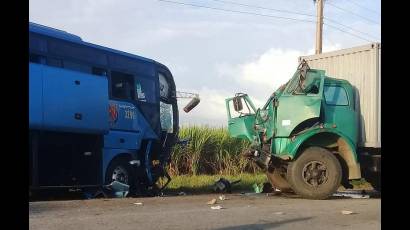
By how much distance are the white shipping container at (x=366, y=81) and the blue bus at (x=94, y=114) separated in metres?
4.69

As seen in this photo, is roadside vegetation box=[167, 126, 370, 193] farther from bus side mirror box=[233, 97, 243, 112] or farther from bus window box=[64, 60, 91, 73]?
bus window box=[64, 60, 91, 73]

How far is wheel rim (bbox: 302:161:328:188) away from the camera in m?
12.2

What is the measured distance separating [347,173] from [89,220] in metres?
6.33

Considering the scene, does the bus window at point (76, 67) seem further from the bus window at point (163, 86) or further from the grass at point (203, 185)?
the grass at point (203, 185)

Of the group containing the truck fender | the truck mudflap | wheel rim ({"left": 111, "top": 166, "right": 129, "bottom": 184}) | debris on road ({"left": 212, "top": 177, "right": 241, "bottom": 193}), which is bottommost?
debris on road ({"left": 212, "top": 177, "right": 241, "bottom": 193})

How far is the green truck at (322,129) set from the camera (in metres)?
12.2

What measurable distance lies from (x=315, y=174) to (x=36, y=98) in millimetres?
5860

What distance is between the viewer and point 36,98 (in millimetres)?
11195

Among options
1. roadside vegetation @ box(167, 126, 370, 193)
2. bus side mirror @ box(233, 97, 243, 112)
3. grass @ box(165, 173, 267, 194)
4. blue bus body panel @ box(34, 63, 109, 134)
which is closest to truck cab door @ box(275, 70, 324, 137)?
bus side mirror @ box(233, 97, 243, 112)

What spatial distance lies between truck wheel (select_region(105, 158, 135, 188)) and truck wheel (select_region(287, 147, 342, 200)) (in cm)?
386

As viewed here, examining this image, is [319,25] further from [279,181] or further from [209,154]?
[279,181]

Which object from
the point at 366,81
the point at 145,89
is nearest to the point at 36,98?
the point at 145,89

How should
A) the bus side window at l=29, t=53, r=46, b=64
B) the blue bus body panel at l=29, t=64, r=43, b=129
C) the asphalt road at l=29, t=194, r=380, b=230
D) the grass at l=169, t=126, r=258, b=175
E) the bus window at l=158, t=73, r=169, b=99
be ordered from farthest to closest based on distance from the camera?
the grass at l=169, t=126, r=258, b=175
the bus window at l=158, t=73, r=169, b=99
the bus side window at l=29, t=53, r=46, b=64
the blue bus body panel at l=29, t=64, r=43, b=129
the asphalt road at l=29, t=194, r=380, b=230
